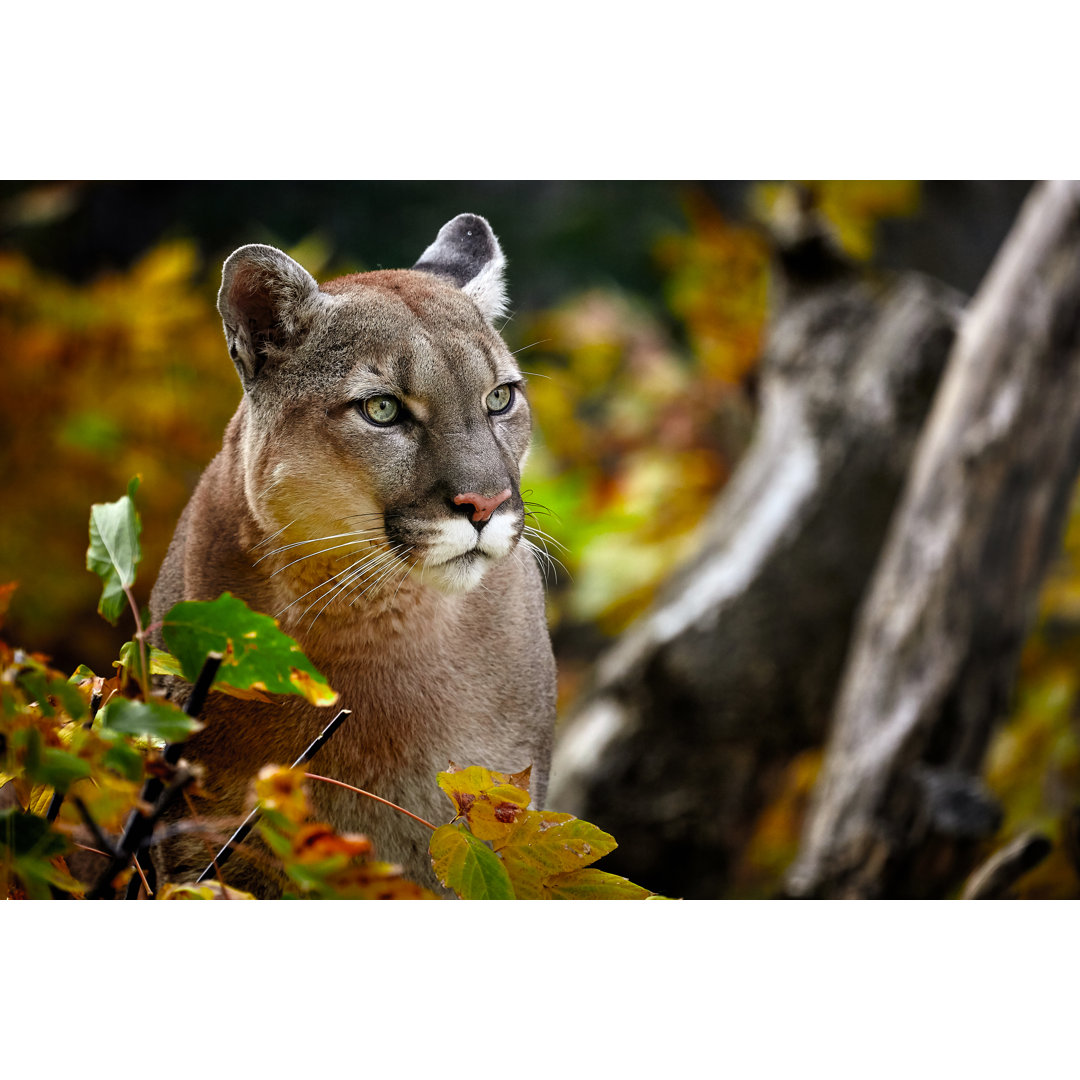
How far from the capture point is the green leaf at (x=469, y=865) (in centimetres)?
149

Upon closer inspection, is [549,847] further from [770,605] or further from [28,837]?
[770,605]

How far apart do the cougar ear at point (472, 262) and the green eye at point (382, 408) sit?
0.88 feet

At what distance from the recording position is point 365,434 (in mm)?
1820

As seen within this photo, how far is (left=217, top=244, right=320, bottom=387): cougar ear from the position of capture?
1793 millimetres

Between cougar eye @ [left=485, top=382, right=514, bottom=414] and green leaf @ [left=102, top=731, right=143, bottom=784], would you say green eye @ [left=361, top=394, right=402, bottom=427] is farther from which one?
green leaf @ [left=102, top=731, right=143, bottom=784]

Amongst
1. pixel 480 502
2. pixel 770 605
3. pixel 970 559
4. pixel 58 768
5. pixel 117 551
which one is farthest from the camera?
pixel 770 605

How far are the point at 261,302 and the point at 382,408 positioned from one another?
25 cm

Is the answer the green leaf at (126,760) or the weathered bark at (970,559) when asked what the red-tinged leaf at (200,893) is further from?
the weathered bark at (970,559)

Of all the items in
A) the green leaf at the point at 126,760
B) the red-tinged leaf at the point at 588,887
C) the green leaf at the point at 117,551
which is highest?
the green leaf at the point at 117,551

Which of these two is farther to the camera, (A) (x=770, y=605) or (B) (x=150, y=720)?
(A) (x=770, y=605)

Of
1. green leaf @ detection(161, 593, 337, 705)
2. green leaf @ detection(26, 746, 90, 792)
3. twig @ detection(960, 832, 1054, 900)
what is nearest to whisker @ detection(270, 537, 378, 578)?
green leaf @ detection(161, 593, 337, 705)

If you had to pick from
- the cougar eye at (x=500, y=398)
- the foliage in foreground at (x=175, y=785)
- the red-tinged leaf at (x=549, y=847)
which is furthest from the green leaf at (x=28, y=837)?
the cougar eye at (x=500, y=398)

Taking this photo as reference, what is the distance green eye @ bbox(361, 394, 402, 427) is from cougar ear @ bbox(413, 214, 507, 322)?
0.27m

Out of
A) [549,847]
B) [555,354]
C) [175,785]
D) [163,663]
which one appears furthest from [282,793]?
[555,354]
